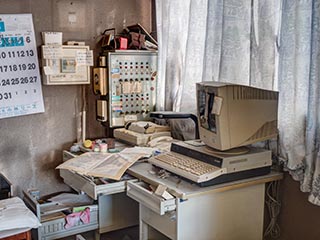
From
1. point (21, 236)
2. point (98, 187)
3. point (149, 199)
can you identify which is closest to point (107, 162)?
point (98, 187)

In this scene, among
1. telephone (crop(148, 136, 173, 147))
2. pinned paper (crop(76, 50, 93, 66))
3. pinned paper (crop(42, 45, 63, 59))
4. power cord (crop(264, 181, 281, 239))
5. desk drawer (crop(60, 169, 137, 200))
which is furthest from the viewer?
pinned paper (crop(76, 50, 93, 66))

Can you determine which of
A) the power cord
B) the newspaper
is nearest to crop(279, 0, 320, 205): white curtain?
the power cord

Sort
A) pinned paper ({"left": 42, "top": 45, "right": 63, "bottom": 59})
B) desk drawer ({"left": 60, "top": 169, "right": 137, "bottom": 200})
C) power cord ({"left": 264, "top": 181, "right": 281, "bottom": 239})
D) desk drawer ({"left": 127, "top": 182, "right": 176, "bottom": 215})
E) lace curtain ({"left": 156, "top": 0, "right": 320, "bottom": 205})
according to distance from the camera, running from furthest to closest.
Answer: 1. pinned paper ({"left": 42, "top": 45, "right": 63, "bottom": 59})
2. power cord ({"left": 264, "top": 181, "right": 281, "bottom": 239})
3. desk drawer ({"left": 60, "top": 169, "right": 137, "bottom": 200})
4. lace curtain ({"left": 156, "top": 0, "right": 320, "bottom": 205})
5. desk drawer ({"left": 127, "top": 182, "right": 176, "bottom": 215})

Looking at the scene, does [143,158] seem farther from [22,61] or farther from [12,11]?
[12,11]

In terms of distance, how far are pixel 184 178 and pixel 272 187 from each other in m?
0.61

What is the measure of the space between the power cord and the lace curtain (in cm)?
25

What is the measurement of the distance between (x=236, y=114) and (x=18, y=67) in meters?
1.62

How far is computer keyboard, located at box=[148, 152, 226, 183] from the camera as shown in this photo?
203 centimetres

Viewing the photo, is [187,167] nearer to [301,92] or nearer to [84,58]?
[301,92]

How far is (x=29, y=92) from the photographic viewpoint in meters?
2.97

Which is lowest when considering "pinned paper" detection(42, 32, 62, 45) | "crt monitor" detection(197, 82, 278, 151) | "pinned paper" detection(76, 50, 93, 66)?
"crt monitor" detection(197, 82, 278, 151)

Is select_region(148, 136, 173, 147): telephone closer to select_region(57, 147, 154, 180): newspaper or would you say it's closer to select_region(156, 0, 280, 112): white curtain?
select_region(57, 147, 154, 180): newspaper

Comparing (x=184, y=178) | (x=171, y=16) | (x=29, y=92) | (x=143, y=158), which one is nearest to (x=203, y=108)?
(x=184, y=178)

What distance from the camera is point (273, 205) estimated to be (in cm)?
244
